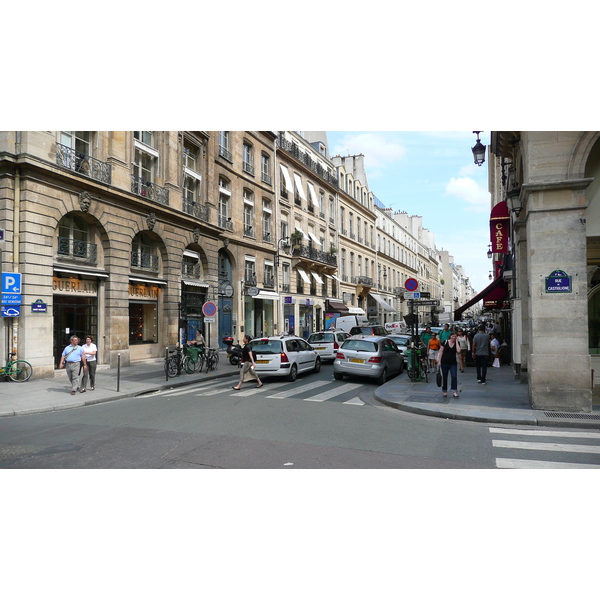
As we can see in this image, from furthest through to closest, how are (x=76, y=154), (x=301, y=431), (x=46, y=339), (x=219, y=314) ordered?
(x=219, y=314), (x=76, y=154), (x=46, y=339), (x=301, y=431)

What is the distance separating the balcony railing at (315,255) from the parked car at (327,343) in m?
14.2

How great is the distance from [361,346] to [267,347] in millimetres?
3085

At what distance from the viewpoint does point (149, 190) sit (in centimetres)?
2148

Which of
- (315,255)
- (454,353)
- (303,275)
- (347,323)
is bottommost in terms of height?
(454,353)

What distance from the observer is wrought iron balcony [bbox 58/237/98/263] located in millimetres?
16656

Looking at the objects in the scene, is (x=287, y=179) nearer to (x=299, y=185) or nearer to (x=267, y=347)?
(x=299, y=185)

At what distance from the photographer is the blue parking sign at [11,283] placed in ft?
46.6

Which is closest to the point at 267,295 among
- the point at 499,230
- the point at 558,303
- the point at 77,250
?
the point at 77,250

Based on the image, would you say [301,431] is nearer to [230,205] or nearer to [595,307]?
[595,307]

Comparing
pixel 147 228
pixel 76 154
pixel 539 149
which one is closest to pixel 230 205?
pixel 147 228

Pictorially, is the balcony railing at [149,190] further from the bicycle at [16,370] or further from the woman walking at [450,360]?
the woman walking at [450,360]

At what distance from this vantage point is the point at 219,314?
89.3 ft

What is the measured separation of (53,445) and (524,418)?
8.20 m

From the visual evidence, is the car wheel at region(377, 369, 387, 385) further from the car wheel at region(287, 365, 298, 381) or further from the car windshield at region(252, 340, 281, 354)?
the car windshield at region(252, 340, 281, 354)
